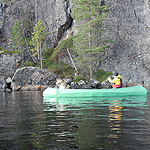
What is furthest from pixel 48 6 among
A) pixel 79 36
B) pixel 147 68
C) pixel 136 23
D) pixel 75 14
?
pixel 147 68

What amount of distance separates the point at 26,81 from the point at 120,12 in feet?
68.9

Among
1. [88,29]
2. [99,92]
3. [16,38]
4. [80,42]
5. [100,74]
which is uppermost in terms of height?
[16,38]

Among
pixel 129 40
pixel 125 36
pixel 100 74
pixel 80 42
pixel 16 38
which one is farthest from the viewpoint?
pixel 16 38

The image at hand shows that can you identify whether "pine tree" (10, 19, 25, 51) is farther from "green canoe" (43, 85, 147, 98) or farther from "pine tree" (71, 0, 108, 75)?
"green canoe" (43, 85, 147, 98)

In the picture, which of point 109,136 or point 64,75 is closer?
point 109,136

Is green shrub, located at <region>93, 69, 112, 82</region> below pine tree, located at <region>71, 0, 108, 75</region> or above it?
below

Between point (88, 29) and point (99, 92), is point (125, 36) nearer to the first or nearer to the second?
point (88, 29)

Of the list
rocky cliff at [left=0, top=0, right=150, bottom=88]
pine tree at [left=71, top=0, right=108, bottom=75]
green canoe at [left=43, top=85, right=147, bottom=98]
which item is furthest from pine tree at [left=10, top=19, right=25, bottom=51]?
green canoe at [left=43, top=85, right=147, bottom=98]

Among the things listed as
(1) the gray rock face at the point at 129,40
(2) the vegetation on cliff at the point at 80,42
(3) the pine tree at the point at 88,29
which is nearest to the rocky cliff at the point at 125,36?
(1) the gray rock face at the point at 129,40

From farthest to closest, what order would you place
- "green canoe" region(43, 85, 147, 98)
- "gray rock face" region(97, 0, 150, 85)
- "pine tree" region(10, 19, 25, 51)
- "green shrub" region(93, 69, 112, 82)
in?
1. "pine tree" region(10, 19, 25, 51)
2. "gray rock face" region(97, 0, 150, 85)
3. "green shrub" region(93, 69, 112, 82)
4. "green canoe" region(43, 85, 147, 98)

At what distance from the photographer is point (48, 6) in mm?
40375

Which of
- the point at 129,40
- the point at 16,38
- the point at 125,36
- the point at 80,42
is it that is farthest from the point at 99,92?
the point at 16,38

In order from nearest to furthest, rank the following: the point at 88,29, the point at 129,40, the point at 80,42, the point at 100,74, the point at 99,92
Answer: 1. the point at 99,92
2. the point at 88,29
3. the point at 100,74
4. the point at 80,42
5. the point at 129,40

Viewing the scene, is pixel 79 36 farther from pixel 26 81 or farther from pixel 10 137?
pixel 10 137
